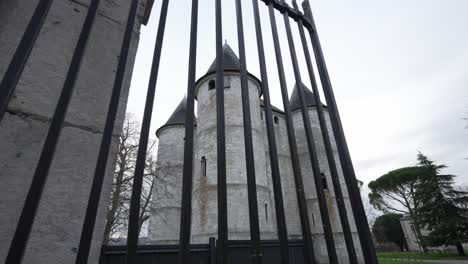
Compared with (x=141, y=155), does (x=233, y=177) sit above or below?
above

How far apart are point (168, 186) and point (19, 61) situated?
16.0 metres

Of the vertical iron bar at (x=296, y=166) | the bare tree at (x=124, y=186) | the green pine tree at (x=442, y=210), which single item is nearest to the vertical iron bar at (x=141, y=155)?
the vertical iron bar at (x=296, y=166)

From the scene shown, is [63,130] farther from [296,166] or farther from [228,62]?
[228,62]

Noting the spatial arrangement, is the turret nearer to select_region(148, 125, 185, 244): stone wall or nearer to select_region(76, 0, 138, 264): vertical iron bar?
select_region(148, 125, 185, 244): stone wall

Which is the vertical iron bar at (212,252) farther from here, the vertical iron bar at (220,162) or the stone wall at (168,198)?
the stone wall at (168,198)

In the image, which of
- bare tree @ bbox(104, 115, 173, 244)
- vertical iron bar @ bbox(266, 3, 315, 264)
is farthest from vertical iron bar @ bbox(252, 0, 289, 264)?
bare tree @ bbox(104, 115, 173, 244)

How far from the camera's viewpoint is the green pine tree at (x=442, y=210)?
2025 cm

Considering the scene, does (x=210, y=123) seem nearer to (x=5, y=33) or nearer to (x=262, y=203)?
(x=262, y=203)

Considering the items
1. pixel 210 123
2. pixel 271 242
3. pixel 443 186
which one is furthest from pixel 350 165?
pixel 443 186

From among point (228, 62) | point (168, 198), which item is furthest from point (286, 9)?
point (168, 198)

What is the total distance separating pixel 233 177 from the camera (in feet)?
37.8

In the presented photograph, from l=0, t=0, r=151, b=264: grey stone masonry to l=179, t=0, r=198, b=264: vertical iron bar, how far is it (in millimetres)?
393

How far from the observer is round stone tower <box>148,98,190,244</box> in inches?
567

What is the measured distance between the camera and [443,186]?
72.7 feet
